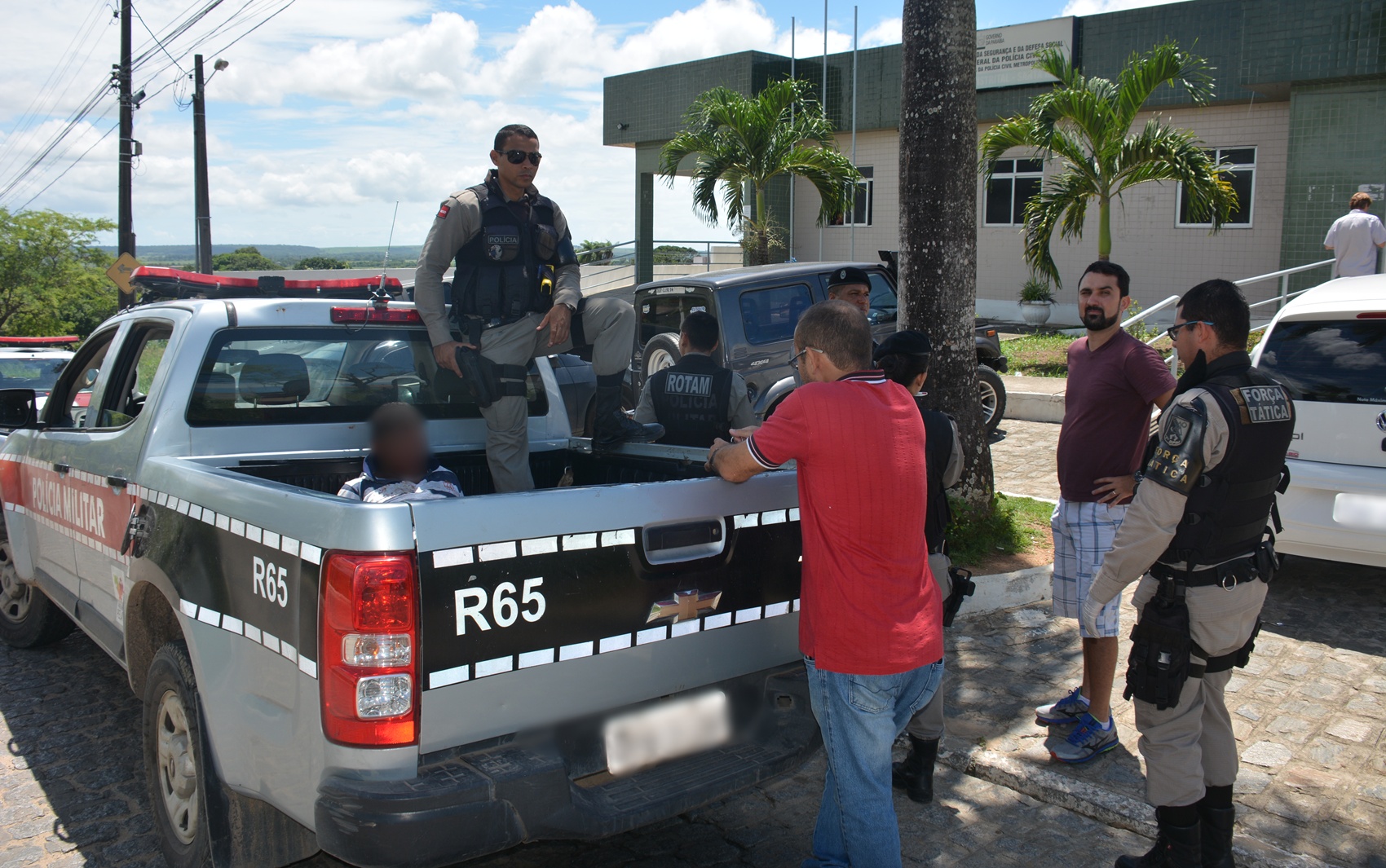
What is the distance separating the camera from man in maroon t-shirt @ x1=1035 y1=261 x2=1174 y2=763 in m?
4.12

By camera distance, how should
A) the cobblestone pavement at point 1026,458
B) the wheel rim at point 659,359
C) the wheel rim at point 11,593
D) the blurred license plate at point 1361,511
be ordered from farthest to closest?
the wheel rim at point 659,359 → the cobblestone pavement at point 1026,458 → the wheel rim at point 11,593 → the blurred license plate at point 1361,511

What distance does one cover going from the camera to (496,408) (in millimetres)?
4312

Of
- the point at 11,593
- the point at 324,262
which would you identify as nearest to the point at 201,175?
the point at 324,262

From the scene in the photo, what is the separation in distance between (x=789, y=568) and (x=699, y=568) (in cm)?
40

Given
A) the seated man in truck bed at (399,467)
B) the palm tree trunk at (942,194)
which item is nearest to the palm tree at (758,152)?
the palm tree trunk at (942,194)

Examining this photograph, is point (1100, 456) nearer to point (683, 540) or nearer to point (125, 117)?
point (683, 540)

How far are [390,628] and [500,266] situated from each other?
7.50 ft

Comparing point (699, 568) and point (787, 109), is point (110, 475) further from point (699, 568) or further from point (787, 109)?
point (787, 109)

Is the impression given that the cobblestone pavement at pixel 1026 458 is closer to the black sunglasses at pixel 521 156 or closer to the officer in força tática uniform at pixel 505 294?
the officer in força tática uniform at pixel 505 294

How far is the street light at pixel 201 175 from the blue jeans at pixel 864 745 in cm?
2333

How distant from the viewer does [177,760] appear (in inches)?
129

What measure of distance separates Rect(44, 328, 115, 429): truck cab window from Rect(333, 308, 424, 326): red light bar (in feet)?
4.11

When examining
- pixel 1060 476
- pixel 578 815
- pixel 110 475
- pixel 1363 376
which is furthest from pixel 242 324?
pixel 1363 376

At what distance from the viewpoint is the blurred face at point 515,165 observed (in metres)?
4.35
